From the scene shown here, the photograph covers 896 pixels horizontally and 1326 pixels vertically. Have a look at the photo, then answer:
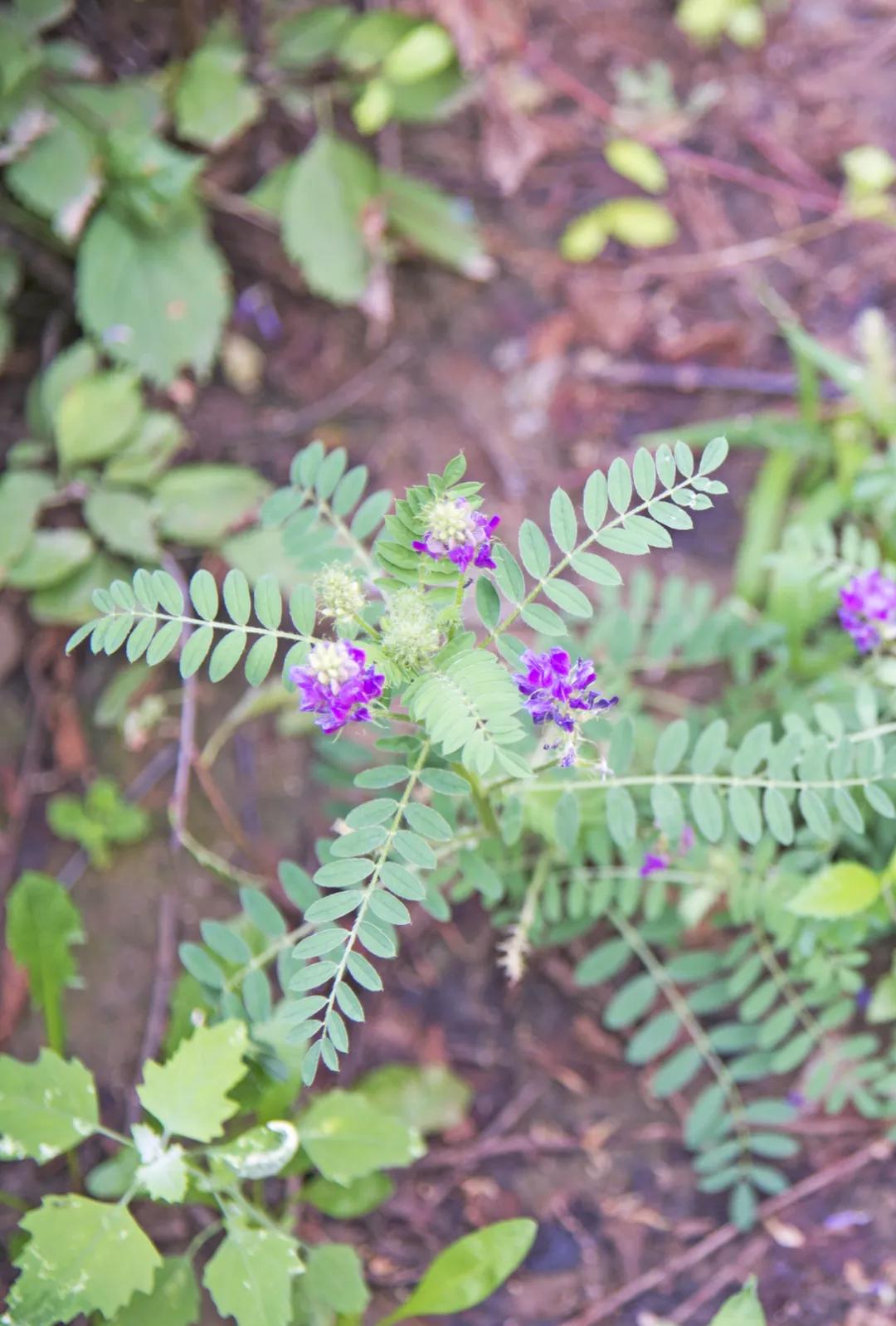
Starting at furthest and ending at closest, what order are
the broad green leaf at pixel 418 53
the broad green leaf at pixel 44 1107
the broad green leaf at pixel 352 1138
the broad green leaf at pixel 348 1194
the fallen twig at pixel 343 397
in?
the fallen twig at pixel 343 397 < the broad green leaf at pixel 418 53 < the broad green leaf at pixel 348 1194 < the broad green leaf at pixel 352 1138 < the broad green leaf at pixel 44 1107

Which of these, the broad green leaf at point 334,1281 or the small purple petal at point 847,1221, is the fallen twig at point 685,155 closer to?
the small purple petal at point 847,1221

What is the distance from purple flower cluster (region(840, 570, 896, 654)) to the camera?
1.85 meters

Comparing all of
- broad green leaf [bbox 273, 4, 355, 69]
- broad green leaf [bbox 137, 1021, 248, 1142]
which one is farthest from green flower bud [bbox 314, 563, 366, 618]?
broad green leaf [bbox 273, 4, 355, 69]

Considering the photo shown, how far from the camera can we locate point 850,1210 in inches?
79.1

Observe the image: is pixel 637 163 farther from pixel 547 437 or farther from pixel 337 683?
pixel 337 683

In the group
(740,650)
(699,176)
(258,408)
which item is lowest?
(740,650)

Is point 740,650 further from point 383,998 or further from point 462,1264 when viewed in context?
point 462,1264

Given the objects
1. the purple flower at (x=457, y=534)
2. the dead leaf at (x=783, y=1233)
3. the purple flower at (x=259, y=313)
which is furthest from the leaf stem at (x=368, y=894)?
the purple flower at (x=259, y=313)

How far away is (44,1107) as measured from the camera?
5.53ft

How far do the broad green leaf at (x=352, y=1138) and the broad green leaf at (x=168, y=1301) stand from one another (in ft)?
0.81

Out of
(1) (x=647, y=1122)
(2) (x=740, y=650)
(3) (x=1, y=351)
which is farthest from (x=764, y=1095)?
(3) (x=1, y=351)

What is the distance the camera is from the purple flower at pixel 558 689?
145cm

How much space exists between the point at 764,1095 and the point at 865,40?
2558 millimetres

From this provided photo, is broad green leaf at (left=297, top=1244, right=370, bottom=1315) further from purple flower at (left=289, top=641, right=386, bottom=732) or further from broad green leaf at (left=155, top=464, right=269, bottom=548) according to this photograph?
broad green leaf at (left=155, top=464, right=269, bottom=548)
